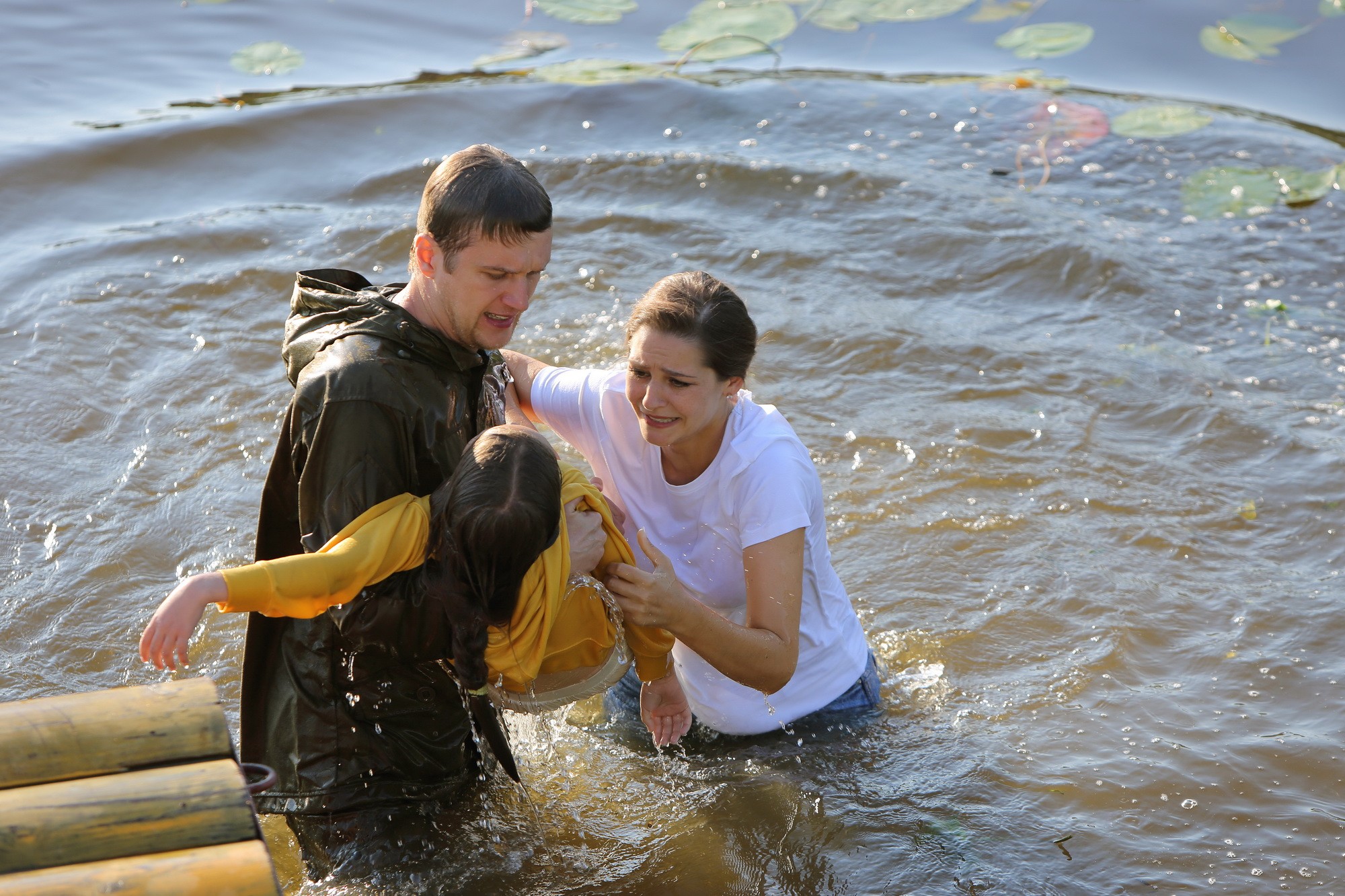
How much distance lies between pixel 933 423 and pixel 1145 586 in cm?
141

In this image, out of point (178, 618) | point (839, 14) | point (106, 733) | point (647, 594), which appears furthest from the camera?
point (839, 14)

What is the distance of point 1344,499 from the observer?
5.33 m

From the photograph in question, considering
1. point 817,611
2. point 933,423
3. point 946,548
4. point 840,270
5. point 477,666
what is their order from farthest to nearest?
point 840,270
point 933,423
point 946,548
point 817,611
point 477,666

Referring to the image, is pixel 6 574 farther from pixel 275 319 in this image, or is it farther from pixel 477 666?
pixel 477 666

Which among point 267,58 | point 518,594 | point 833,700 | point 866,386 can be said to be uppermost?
point 267,58

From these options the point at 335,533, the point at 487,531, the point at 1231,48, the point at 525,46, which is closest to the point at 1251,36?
the point at 1231,48

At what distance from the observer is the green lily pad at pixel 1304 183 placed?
7945mm

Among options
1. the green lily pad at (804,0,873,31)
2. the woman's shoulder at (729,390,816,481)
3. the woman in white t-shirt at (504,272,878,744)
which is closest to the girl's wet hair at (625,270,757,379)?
the woman in white t-shirt at (504,272,878,744)

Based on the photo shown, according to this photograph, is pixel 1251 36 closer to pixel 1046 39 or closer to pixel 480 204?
pixel 1046 39

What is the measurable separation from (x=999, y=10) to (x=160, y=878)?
1050 cm

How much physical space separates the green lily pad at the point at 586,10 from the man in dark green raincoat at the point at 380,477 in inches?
313

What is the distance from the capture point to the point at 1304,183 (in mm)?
8094

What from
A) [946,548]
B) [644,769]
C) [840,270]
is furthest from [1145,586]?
[840,270]

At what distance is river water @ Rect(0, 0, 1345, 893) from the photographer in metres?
3.77
